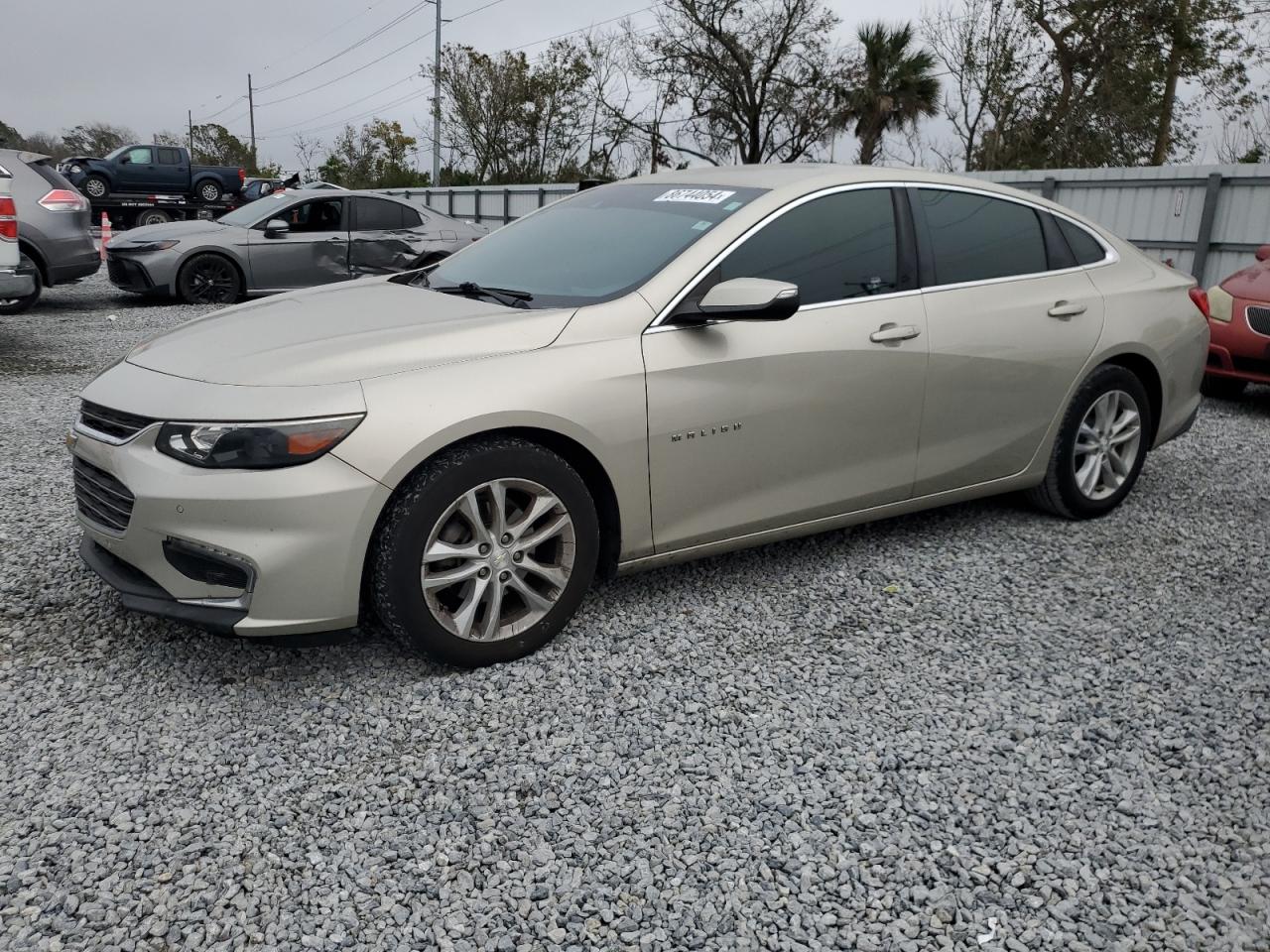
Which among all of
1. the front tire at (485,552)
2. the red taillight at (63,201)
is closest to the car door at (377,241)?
the red taillight at (63,201)

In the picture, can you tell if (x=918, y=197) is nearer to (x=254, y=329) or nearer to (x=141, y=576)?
(x=254, y=329)

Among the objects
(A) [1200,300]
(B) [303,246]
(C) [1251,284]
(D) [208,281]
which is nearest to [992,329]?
(A) [1200,300]

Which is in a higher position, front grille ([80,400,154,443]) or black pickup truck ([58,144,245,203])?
black pickup truck ([58,144,245,203])

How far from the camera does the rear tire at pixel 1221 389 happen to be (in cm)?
878

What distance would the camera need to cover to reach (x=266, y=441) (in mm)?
2957

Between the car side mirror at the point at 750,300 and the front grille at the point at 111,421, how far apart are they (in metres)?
1.79

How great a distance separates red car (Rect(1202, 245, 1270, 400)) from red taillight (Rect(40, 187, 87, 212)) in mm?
10798

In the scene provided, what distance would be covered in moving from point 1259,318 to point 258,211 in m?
10.7

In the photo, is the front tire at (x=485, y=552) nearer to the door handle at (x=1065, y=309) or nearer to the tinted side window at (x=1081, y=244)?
the door handle at (x=1065, y=309)

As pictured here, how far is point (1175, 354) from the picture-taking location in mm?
5098

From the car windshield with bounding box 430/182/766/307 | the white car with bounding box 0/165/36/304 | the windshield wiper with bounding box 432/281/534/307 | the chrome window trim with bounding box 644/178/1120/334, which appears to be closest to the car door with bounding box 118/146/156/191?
the white car with bounding box 0/165/36/304

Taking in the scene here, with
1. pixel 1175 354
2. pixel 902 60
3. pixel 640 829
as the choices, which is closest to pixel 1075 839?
pixel 640 829

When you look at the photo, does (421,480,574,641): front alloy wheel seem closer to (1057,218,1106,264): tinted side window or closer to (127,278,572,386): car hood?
(127,278,572,386): car hood

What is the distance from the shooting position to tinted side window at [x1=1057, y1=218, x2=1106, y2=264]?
4.82 metres
